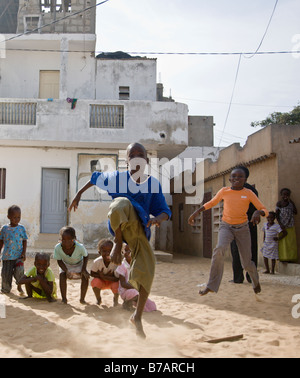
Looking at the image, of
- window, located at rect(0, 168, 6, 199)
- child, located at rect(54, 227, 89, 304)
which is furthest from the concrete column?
child, located at rect(54, 227, 89, 304)

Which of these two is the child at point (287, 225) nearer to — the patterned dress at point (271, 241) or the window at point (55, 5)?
the patterned dress at point (271, 241)

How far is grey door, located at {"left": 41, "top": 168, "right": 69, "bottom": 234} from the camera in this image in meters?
15.1

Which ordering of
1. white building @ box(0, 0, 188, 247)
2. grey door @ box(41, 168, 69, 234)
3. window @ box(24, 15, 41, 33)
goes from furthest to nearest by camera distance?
window @ box(24, 15, 41, 33) < grey door @ box(41, 168, 69, 234) < white building @ box(0, 0, 188, 247)

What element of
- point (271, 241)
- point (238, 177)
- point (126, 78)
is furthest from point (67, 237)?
point (126, 78)

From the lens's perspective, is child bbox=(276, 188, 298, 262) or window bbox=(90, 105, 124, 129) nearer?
child bbox=(276, 188, 298, 262)

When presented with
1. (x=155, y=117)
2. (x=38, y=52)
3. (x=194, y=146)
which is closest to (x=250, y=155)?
(x=155, y=117)

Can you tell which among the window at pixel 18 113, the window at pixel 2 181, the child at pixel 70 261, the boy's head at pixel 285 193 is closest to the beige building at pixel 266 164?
the boy's head at pixel 285 193

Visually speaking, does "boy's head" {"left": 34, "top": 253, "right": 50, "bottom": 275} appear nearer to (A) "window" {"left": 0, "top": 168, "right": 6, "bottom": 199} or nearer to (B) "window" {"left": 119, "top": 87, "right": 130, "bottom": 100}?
(A) "window" {"left": 0, "top": 168, "right": 6, "bottom": 199}

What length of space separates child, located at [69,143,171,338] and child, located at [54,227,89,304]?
1695 mm

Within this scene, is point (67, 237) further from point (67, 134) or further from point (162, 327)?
point (67, 134)

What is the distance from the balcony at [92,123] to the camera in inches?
559

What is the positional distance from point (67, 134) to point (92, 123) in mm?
957

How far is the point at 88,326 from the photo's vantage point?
401 cm

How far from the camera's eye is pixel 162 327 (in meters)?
4.06
